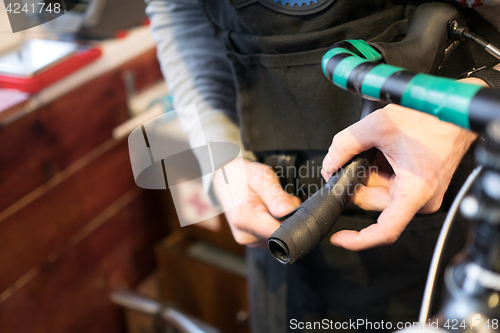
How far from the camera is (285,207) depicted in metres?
0.43

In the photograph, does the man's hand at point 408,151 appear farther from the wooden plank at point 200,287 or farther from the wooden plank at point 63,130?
the wooden plank at point 200,287

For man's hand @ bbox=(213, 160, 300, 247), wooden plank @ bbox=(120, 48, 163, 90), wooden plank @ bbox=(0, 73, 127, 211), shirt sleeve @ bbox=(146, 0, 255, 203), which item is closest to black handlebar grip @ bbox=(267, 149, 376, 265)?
man's hand @ bbox=(213, 160, 300, 247)

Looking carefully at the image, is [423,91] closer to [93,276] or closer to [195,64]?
[195,64]

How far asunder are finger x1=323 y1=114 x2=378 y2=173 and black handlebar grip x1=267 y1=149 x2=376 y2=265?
1 cm

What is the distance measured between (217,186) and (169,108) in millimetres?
427

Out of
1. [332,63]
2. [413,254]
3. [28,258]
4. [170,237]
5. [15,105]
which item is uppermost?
[332,63]

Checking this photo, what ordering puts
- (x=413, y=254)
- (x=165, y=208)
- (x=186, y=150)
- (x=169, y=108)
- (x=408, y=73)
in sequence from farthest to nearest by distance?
(x=165, y=208), (x=169, y=108), (x=186, y=150), (x=413, y=254), (x=408, y=73)

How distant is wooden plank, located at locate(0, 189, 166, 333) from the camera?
2.65 ft

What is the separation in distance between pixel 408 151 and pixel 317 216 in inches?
3.4

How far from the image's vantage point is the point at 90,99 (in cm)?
86

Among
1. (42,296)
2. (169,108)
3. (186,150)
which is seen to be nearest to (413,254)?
(186,150)

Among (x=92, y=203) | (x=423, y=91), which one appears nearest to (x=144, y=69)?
(x=92, y=203)

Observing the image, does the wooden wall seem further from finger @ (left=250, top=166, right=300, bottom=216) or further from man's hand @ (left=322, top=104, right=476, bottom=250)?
man's hand @ (left=322, top=104, right=476, bottom=250)

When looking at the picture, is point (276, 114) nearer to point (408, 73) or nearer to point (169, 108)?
point (408, 73)
